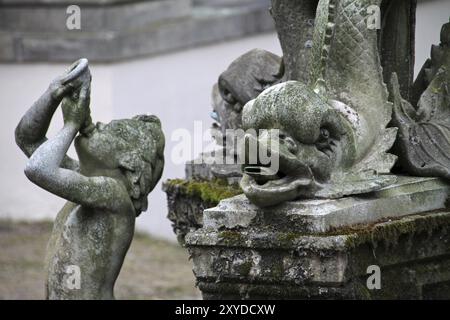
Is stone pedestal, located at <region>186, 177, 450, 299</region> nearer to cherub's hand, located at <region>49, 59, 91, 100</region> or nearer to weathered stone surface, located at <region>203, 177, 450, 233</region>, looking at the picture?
weathered stone surface, located at <region>203, 177, 450, 233</region>

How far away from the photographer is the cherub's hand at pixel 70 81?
716 centimetres

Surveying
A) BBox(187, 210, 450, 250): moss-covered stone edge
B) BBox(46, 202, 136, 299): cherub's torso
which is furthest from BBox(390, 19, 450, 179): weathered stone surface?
BBox(46, 202, 136, 299): cherub's torso

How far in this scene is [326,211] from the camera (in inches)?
267

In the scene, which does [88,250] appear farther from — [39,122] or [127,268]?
[127,268]

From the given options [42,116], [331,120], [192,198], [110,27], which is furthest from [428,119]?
[110,27]

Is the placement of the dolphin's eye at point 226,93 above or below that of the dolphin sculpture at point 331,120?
above

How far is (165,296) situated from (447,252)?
4092mm

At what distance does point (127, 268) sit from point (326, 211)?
19.0 ft

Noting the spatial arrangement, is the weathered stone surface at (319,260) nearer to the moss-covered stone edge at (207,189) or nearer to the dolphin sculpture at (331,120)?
the dolphin sculpture at (331,120)

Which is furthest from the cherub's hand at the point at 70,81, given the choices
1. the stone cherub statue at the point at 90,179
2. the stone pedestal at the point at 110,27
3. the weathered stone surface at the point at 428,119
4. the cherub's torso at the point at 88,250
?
the stone pedestal at the point at 110,27

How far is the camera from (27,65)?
1455cm

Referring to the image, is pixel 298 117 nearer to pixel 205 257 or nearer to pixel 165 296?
pixel 205 257

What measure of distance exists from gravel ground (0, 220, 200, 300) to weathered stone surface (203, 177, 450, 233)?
11.6ft

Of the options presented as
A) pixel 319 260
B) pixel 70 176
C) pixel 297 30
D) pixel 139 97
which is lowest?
pixel 319 260
